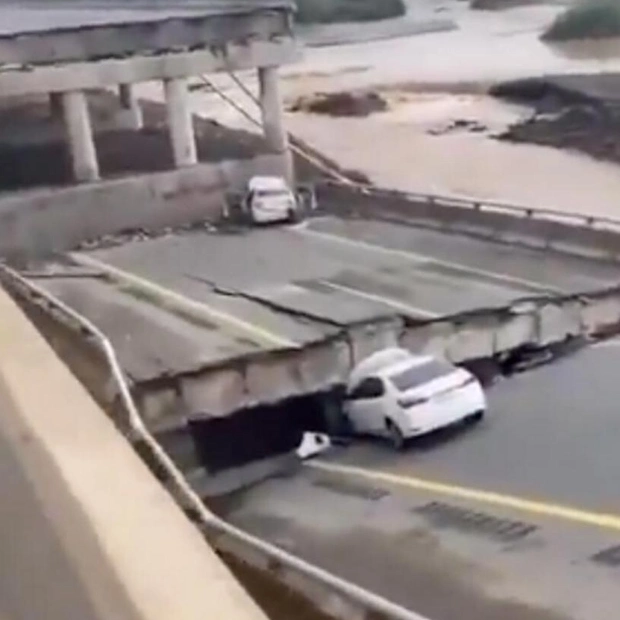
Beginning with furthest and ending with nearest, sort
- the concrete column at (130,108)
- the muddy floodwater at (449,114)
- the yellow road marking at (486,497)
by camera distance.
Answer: the muddy floodwater at (449,114) → the concrete column at (130,108) → the yellow road marking at (486,497)

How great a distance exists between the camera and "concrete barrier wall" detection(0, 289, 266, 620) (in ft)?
20.1

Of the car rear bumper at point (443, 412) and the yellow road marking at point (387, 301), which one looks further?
the yellow road marking at point (387, 301)

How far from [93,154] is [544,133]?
2515 centimetres

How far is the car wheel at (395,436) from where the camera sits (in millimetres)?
15055

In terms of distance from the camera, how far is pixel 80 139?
26516 mm

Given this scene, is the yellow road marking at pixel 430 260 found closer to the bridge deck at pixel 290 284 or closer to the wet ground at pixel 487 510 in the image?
the bridge deck at pixel 290 284

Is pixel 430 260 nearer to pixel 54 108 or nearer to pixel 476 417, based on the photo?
pixel 476 417

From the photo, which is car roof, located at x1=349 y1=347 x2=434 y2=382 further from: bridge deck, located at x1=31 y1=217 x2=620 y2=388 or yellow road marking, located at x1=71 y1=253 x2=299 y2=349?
yellow road marking, located at x1=71 y1=253 x2=299 y2=349

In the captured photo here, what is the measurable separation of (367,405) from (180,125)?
503 inches

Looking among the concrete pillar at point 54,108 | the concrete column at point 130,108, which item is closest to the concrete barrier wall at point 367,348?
the concrete column at point 130,108

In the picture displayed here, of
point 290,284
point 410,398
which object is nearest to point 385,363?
point 410,398

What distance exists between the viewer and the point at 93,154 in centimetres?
2694

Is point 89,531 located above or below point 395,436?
above

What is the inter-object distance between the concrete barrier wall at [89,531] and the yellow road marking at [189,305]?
243 inches
